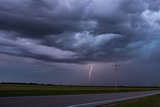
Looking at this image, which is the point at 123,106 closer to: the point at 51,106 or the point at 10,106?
the point at 51,106

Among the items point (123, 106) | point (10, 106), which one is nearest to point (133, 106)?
point (123, 106)

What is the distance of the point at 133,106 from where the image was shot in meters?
27.5

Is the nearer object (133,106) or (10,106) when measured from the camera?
(10,106)

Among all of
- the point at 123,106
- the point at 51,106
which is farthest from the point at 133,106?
the point at 51,106

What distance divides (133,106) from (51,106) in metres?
7.91

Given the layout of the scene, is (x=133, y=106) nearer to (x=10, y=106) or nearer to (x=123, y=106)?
(x=123, y=106)

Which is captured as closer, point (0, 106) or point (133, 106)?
point (0, 106)

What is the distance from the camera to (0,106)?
72.9ft

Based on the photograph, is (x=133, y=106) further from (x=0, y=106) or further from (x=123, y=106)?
(x=0, y=106)

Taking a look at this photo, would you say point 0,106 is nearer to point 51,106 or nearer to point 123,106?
point 51,106

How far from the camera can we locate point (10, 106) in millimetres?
22156

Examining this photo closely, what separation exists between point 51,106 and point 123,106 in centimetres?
702

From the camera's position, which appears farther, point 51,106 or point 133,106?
point 133,106

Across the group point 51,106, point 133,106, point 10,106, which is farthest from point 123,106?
point 10,106
